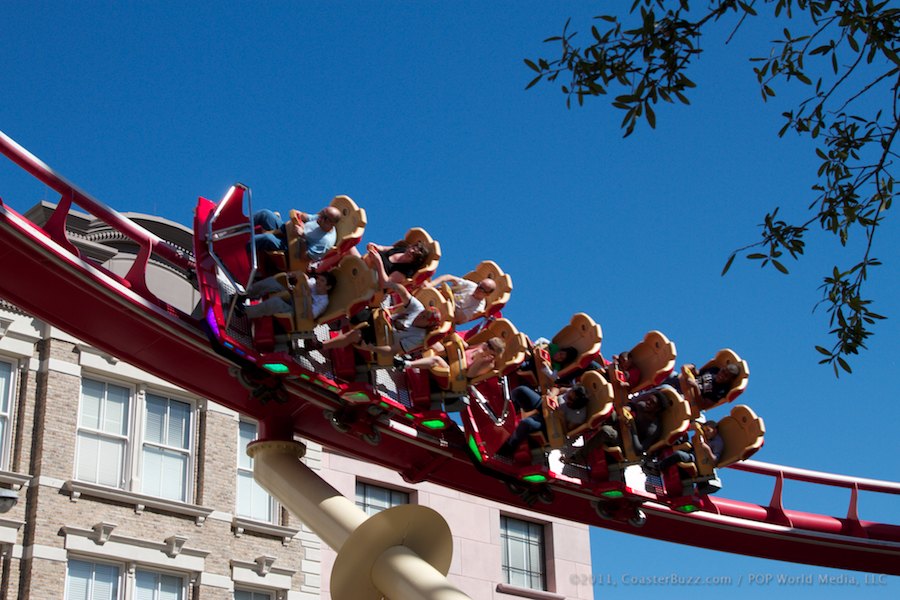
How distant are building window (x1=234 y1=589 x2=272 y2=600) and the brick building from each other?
0.02 m

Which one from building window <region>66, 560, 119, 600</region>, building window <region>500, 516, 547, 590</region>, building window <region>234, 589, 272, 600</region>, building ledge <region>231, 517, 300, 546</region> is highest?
building window <region>500, 516, 547, 590</region>

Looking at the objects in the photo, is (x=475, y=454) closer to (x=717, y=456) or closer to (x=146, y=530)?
(x=717, y=456)

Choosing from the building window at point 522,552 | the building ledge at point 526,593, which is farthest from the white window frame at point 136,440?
the building window at point 522,552

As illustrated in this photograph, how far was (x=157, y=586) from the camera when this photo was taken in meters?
18.8

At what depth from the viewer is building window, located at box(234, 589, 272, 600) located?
19797mm

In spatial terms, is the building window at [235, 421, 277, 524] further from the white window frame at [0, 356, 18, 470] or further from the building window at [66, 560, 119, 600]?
the white window frame at [0, 356, 18, 470]

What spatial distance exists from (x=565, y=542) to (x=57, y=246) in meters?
16.3

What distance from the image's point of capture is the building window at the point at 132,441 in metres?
18.9

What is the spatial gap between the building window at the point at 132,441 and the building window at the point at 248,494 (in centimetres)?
92

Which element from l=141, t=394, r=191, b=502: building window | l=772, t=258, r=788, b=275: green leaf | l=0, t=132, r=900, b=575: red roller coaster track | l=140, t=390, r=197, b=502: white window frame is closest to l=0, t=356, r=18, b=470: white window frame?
l=140, t=390, r=197, b=502: white window frame

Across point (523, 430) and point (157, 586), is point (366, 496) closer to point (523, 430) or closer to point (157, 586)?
point (157, 586)

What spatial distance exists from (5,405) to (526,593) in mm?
9460

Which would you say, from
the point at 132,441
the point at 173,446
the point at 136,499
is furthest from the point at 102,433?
the point at 173,446

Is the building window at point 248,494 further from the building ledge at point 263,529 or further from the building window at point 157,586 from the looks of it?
the building window at point 157,586
